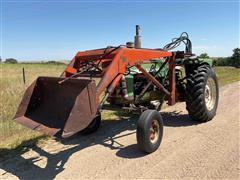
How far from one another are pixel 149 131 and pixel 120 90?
1.27 metres

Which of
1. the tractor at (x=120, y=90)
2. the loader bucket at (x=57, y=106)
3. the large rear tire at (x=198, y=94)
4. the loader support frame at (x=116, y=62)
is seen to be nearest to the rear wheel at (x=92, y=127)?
the tractor at (x=120, y=90)

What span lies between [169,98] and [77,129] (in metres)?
2.94

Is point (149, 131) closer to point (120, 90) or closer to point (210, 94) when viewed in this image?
point (120, 90)

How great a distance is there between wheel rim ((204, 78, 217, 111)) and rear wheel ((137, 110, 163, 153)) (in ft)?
7.84

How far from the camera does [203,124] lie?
6.41 m

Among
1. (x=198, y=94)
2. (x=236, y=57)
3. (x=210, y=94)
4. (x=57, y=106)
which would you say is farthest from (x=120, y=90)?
(x=236, y=57)

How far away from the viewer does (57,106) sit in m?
4.76

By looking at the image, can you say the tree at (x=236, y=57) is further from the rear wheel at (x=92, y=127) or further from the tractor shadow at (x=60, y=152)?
the rear wheel at (x=92, y=127)

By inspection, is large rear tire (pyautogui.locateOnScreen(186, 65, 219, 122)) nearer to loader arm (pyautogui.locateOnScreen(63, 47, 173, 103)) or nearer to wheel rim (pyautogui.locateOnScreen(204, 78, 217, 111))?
wheel rim (pyautogui.locateOnScreen(204, 78, 217, 111))

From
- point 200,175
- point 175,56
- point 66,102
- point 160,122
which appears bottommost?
point 200,175

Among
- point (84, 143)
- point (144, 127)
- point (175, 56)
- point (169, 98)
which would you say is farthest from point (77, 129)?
point (175, 56)

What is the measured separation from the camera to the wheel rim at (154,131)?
4.88 meters

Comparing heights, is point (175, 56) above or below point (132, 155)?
above

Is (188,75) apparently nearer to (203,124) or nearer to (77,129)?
(203,124)
